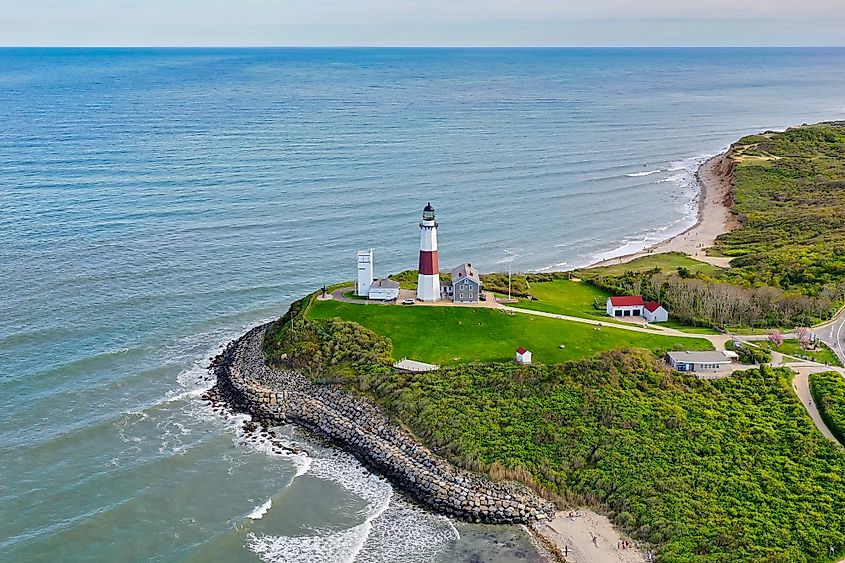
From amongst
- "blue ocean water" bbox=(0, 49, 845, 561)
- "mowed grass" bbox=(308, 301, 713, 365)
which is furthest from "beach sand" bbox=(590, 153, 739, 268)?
"mowed grass" bbox=(308, 301, 713, 365)

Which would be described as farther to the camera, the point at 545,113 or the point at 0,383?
the point at 545,113

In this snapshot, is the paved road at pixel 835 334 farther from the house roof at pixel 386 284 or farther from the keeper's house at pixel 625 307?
the house roof at pixel 386 284

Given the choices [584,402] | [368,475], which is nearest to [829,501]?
[584,402]

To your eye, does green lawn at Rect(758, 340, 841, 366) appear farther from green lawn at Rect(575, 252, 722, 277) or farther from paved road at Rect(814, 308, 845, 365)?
green lawn at Rect(575, 252, 722, 277)

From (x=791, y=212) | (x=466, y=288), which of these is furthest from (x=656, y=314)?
(x=791, y=212)

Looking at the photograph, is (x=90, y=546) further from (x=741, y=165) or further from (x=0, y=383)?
(x=741, y=165)

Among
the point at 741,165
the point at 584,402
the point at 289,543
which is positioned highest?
the point at 741,165

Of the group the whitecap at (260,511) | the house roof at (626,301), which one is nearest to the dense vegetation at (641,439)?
the house roof at (626,301)
